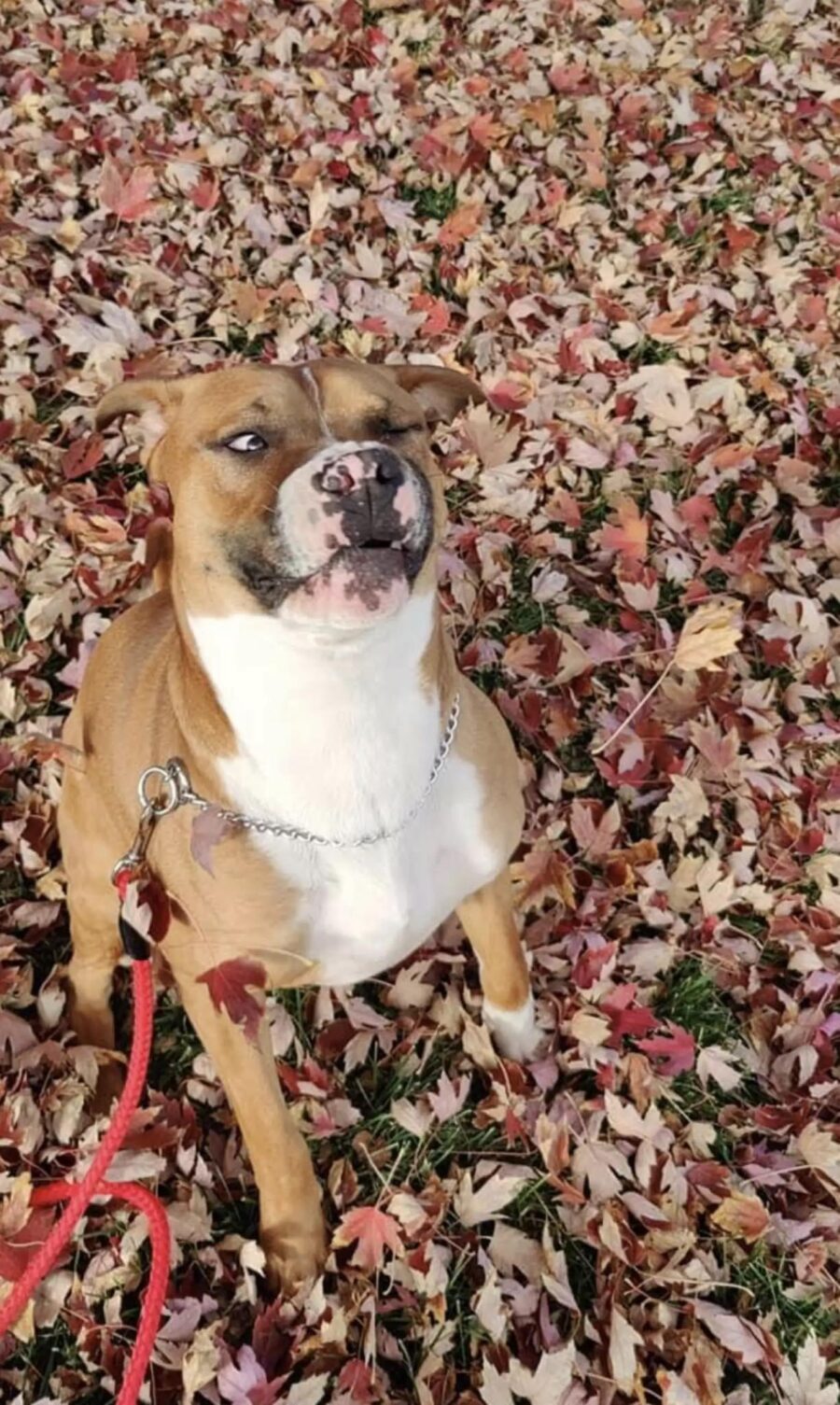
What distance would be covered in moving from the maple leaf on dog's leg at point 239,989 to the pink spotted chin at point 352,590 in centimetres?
83

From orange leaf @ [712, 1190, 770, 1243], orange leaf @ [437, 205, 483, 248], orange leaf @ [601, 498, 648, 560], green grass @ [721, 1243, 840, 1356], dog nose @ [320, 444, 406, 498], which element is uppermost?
dog nose @ [320, 444, 406, 498]

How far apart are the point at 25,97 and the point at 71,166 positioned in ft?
1.57

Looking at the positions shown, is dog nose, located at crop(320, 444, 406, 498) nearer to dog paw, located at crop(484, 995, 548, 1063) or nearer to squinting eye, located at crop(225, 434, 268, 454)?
squinting eye, located at crop(225, 434, 268, 454)

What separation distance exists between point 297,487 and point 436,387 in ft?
2.93

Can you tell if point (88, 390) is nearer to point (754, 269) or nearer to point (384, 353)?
point (384, 353)

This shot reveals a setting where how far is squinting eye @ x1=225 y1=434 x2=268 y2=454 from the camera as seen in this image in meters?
2.37

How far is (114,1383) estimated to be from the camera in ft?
9.11

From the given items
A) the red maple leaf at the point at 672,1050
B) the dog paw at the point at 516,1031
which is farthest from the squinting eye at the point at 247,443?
the red maple leaf at the point at 672,1050

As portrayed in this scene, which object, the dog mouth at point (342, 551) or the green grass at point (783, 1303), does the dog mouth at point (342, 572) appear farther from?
the green grass at point (783, 1303)

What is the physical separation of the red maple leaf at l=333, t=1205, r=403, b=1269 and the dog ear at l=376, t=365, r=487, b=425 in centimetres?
191

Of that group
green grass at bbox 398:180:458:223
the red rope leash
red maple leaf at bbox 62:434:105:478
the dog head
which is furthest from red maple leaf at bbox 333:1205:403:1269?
green grass at bbox 398:180:458:223

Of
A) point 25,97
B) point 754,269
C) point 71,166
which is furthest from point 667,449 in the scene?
point 25,97

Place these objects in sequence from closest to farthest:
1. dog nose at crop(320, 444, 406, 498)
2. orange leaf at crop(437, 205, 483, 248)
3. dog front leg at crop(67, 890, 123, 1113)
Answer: dog nose at crop(320, 444, 406, 498), dog front leg at crop(67, 890, 123, 1113), orange leaf at crop(437, 205, 483, 248)

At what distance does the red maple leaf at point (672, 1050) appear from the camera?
3.21 m
